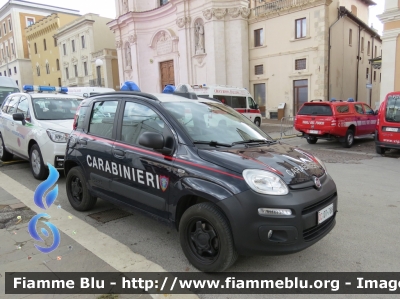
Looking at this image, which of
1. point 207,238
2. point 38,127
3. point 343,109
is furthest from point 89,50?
point 207,238

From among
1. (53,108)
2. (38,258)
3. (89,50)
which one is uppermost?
(89,50)

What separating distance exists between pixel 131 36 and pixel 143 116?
31046 mm

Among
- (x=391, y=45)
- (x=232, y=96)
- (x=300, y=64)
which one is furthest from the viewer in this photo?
(x=300, y=64)

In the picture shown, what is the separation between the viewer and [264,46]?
24.9 metres

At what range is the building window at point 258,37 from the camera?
25114 mm

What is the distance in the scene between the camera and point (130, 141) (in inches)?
148

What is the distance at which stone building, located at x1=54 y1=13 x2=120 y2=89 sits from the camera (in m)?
38.5

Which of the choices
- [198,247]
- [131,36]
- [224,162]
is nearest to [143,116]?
[224,162]

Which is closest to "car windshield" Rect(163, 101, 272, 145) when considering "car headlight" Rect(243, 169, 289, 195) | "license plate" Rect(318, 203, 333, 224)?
"car headlight" Rect(243, 169, 289, 195)

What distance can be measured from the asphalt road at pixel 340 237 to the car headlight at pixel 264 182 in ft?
3.09

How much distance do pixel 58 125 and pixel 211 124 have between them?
394 cm

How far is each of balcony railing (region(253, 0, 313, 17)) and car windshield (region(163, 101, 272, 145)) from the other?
70.3 ft

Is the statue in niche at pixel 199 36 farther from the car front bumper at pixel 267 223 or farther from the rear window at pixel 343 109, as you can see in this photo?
the car front bumper at pixel 267 223

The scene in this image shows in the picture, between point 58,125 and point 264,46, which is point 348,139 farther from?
point 264,46
